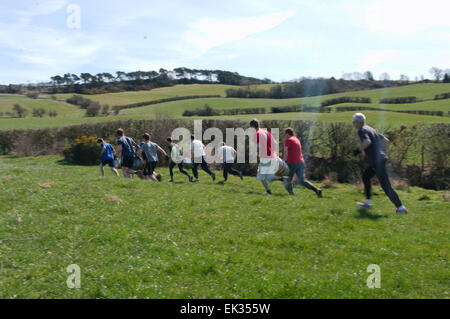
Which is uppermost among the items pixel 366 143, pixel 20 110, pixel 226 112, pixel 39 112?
pixel 20 110

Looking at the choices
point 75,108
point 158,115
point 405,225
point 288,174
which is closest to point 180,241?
point 405,225

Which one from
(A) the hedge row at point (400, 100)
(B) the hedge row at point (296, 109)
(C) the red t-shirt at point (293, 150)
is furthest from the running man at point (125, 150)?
(A) the hedge row at point (400, 100)

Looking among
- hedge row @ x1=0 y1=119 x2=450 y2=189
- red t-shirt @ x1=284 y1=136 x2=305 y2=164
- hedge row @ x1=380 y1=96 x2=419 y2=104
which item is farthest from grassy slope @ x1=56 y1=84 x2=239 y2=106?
red t-shirt @ x1=284 y1=136 x2=305 y2=164

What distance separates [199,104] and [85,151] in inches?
1627

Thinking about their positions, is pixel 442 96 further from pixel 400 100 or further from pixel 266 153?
pixel 266 153

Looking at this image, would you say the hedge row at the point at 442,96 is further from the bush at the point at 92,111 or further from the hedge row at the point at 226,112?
the bush at the point at 92,111

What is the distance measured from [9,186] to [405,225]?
365 inches

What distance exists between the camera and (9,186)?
365 inches

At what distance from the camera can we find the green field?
41.7m

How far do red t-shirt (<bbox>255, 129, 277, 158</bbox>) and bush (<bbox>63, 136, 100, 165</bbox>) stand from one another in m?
15.5

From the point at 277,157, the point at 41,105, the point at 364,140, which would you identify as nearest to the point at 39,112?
A: the point at 41,105

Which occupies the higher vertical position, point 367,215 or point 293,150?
point 293,150

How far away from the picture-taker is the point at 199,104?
211ft

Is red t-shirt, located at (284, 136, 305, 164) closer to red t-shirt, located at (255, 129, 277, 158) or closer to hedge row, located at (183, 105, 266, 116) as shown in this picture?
red t-shirt, located at (255, 129, 277, 158)
